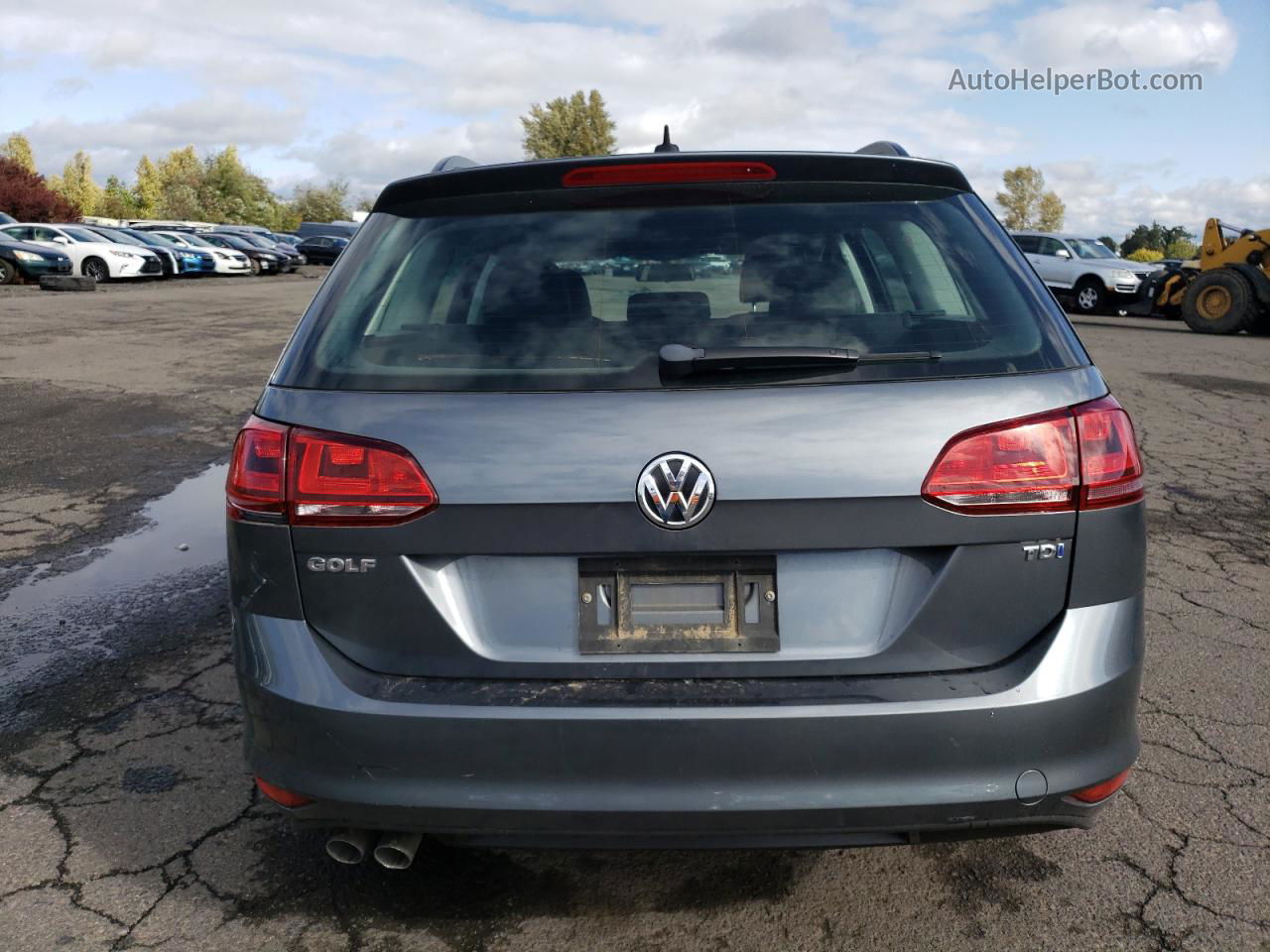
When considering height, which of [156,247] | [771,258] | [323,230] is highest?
[323,230]

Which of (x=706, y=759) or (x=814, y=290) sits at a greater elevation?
(x=814, y=290)

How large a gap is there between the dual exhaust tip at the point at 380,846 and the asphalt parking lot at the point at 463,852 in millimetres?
284

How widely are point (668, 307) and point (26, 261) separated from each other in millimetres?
29759

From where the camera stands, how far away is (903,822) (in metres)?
2.09

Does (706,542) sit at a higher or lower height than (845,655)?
higher

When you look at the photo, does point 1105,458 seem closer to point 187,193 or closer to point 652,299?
point 652,299

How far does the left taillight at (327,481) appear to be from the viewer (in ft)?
6.97

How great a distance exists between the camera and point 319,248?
168 feet

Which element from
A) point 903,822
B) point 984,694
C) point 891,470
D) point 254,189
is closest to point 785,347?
point 891,470

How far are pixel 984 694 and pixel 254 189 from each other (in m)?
111

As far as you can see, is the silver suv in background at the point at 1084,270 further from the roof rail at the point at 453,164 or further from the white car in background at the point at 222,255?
the white car in background at the point at 222,255

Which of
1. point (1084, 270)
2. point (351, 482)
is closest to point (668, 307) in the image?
point (351, 482)

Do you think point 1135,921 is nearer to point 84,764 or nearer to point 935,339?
point 935,339

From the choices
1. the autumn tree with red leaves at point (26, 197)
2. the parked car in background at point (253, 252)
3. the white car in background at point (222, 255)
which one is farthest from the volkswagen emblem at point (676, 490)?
the autumn tree with red leaves at point (26, 197)
